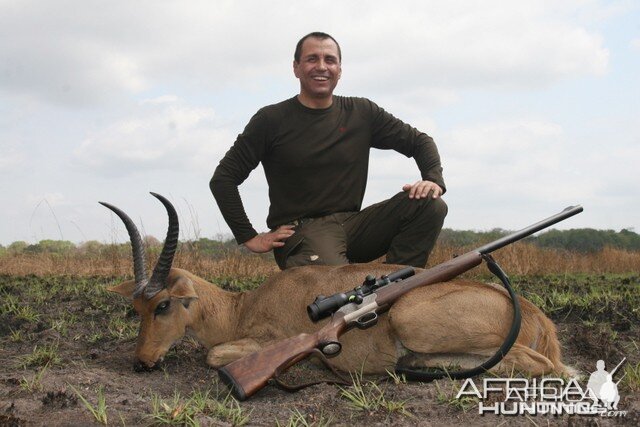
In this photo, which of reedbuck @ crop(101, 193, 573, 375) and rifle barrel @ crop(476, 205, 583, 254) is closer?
reedbuck @ crop(101, 193, 573, 375)

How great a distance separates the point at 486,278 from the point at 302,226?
6.81 m

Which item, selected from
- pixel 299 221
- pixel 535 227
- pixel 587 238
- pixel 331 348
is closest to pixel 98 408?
pixel 331 348

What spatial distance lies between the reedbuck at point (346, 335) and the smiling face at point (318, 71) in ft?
8.32

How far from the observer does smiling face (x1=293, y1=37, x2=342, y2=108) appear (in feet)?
25.8

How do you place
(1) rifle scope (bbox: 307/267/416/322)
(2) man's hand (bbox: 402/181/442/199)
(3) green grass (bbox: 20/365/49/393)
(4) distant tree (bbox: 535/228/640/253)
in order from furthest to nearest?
(4) distant tree (bbox: 535/228/640/253), (2) man's hand (bbox: 402/181/442/199), (1) rifle scope (bbox: 307/267/416/322), (3) green grass (bbox: 20/365/49/393)

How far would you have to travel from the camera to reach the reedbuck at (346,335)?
17.2 feet

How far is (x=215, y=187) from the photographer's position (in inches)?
307

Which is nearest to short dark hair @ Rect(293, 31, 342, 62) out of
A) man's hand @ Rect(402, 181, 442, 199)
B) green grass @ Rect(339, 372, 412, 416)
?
man's hand @ Rect(402, 181, 442, 199)

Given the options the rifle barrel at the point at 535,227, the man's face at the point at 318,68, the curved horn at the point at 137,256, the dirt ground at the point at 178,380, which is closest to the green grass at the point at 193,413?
the dirt ground at the point at 178,380

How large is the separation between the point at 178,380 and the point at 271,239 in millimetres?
2285

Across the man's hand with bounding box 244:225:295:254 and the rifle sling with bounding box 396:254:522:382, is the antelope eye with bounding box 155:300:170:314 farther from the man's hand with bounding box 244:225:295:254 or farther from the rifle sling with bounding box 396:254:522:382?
the rifle sling with bounding box 396:254:522:382

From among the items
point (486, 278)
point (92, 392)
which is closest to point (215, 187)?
point (92, 392)

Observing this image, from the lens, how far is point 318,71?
309 inches

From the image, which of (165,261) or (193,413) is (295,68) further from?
(193,413)
